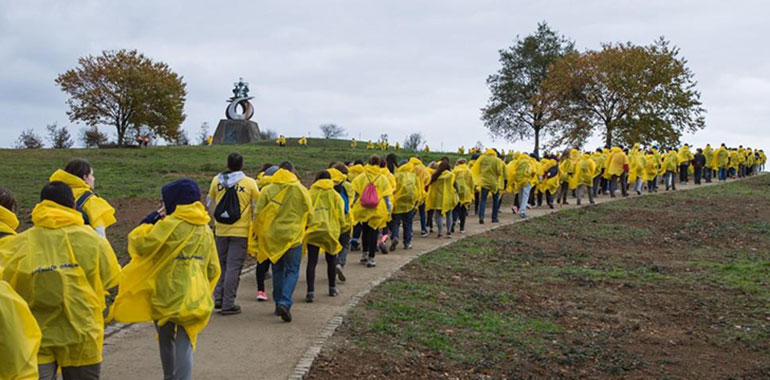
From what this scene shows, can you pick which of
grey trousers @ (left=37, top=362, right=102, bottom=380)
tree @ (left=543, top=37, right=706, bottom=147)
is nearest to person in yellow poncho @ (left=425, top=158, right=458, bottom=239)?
grey trousers @ (left=37, top=362, right=102, bottom=380)

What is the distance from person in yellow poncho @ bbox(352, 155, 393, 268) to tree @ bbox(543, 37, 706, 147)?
34.0 meters

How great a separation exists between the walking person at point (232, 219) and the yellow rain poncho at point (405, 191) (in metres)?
5.04

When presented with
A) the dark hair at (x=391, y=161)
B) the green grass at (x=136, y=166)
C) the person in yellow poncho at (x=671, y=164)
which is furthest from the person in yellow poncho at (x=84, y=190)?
the person in yellow poncho at (x=671, y=164)

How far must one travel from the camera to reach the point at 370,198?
1127 cm

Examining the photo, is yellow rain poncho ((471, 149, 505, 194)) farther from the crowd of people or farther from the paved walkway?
the paved walkway

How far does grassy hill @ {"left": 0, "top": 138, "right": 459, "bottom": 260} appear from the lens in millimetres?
20375

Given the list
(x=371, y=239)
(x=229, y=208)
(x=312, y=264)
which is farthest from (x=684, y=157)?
(x=229, y=208)

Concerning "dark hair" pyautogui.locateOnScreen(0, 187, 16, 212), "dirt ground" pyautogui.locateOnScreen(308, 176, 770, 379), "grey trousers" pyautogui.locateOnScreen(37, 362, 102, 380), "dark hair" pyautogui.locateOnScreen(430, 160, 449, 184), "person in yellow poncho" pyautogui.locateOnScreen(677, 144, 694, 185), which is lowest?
"dirt ground" pyautogui.locateOnScreen(308, 176, 770, 379)

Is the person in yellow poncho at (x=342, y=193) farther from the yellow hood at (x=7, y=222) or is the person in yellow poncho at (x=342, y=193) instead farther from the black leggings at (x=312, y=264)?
the yellow hood at (x=7, y=222)

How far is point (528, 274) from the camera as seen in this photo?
12.0 meters

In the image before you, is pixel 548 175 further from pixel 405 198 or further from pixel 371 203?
pixel 371 203

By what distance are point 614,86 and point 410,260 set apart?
112 ft

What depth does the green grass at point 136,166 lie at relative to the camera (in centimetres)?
2338

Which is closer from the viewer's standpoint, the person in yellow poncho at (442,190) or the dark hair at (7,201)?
the dark hair at (7,201)
